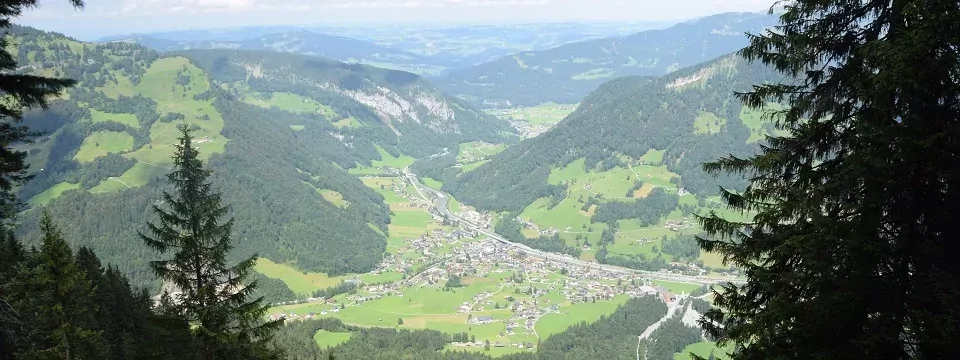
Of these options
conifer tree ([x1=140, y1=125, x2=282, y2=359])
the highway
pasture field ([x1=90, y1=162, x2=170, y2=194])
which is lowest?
Answer: the highway

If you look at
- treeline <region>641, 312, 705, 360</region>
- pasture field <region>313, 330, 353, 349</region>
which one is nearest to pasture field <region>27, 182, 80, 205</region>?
pasture field <region>313, 330, 353, 349</region>

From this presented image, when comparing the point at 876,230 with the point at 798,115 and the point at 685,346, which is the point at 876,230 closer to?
the point at 798,115

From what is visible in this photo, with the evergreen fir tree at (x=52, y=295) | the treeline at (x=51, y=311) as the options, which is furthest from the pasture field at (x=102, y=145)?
the evergreen fir tree at (x=52, y=295)

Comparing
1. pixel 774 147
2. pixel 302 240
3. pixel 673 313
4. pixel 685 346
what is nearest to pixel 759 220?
pixel 774 147

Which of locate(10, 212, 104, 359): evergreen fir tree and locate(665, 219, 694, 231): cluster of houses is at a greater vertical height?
locate(10, 212, 104, 359): evergreen fir tree

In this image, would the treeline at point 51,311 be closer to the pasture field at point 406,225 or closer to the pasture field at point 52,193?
the pasture field at point 406,225

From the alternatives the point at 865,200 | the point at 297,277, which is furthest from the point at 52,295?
the point at 297,277

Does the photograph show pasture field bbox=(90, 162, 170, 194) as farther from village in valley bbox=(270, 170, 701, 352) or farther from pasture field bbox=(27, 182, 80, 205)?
village in valley bbox=(270, 170, 701, 352)
